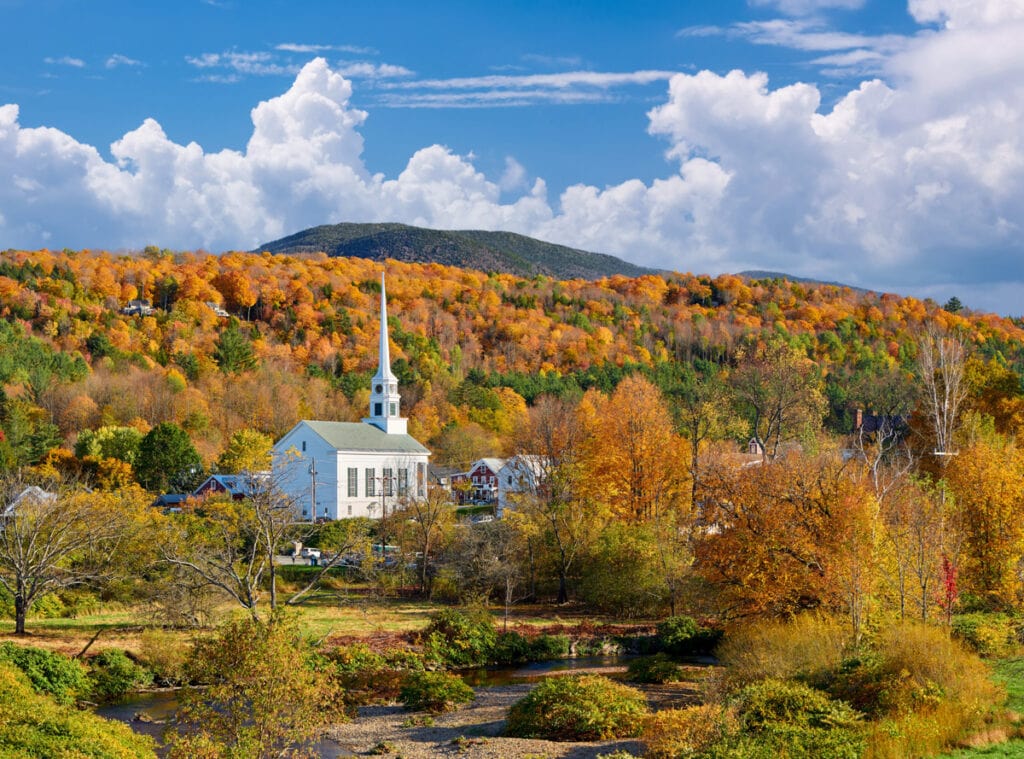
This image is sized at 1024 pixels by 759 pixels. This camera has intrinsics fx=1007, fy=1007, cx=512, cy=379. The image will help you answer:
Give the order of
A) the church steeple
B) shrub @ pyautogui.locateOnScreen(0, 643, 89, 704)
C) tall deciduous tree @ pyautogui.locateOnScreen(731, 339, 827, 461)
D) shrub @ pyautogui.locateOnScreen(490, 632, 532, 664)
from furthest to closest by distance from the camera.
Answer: the church steeple < tall deciduous tree @ pyautogui.locateOnScreen(731, 339, 827, 461) < shrub @ pyautogui.locateOnScreen(490, 632, 532, 664) < shrub @ pyautogui.locateOnScreen(0, 643, 89, 704)

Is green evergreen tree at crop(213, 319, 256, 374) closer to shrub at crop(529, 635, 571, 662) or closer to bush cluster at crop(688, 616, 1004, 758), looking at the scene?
shrub at crop(529, 635, 571, 662)

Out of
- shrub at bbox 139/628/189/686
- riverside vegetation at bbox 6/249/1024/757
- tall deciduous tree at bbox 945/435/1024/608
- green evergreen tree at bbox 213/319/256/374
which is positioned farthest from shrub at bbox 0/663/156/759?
green evergreen tree at bbox 213/319/256/374

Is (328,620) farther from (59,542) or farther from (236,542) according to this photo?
→ (59,542)

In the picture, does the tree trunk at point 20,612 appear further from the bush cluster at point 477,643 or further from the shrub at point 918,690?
the shrub at point 918,690

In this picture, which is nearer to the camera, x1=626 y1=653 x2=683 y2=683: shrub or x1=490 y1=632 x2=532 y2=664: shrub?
x1=626 y1=653 x2=683 y2=683: shrub

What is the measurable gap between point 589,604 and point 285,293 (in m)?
97.4

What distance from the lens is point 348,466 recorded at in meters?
73.4

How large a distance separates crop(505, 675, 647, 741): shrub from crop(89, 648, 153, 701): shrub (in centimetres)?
1260

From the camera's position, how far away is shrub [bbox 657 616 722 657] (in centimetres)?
3650

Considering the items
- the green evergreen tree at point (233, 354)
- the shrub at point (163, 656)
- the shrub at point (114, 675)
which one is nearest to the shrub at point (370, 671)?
the shrub at point (163, 656)

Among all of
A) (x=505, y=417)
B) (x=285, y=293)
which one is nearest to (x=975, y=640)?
(x=505, y=417)

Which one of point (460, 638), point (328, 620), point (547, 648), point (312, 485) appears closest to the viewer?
point (460, 638)

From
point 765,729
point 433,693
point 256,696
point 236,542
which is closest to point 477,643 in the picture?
point 433,693

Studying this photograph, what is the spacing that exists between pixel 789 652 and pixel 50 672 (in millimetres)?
20366
